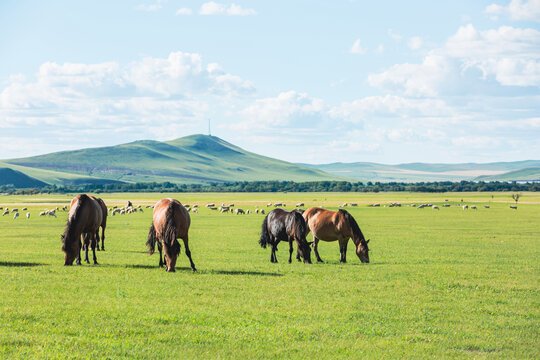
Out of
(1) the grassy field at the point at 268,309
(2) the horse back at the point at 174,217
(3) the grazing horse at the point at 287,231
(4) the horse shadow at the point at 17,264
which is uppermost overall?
(2) the horse back at the point at 174,217

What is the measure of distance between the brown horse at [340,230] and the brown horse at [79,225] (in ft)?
28.6

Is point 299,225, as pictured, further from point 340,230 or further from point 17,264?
point 17,264

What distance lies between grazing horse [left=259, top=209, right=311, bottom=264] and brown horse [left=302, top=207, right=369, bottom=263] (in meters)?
0.62

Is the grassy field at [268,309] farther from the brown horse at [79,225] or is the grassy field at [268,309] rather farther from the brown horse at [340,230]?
the brown horse at [79,225]

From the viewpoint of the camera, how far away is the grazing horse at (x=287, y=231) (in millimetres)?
24281

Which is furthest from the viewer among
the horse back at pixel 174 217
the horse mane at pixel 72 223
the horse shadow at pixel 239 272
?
the horse mane at pixel 72 223

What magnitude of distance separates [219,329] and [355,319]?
307 centimetres

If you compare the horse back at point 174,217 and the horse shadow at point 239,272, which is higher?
the horse back at point 174,217

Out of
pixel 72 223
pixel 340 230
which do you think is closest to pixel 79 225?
pixel 72 223

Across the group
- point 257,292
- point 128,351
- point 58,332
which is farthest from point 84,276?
point 128,351

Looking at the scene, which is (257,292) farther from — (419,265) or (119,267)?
(419,265)

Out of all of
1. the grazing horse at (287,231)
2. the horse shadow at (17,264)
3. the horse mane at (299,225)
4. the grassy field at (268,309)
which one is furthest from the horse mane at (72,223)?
the horse mane at (299,225)

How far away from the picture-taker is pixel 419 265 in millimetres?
23594

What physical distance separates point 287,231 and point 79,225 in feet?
26.3
